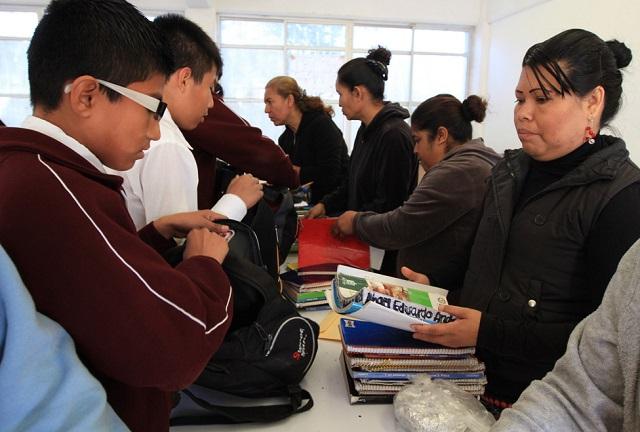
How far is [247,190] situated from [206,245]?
0.51 meters

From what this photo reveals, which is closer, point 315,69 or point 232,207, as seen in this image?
point 232,207

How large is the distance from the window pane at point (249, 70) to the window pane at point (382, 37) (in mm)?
1235

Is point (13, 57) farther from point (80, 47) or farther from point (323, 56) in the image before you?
point (80, 47)

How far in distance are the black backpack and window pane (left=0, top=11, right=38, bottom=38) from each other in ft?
23.8

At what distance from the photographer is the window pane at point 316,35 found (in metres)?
7.03

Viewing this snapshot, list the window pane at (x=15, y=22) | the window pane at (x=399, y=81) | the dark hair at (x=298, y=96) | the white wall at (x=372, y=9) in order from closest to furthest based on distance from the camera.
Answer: the dark hair at (x=298, y=96) < the window pane at (x=15, y=22) < the white wall at (x=372, y=9) < the window pane at (x=399, y=81)

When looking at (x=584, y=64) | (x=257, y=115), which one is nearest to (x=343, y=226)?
(x=584, y=64)

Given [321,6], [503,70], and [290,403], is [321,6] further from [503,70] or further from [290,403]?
[290,403]

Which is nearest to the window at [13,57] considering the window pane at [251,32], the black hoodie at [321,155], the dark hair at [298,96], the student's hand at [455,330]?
the window pane at [251,32]

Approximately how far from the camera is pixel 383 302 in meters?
0.98

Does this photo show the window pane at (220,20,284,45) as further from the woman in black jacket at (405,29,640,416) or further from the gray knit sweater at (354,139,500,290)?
the woman in black jacket at (405,29,640,416)

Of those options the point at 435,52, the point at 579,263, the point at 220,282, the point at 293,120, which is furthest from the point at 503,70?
the point at 220,282

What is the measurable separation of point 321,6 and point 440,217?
20.0 feet

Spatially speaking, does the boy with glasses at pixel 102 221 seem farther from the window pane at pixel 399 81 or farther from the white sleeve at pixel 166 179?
the window pane at pixel 399 81
